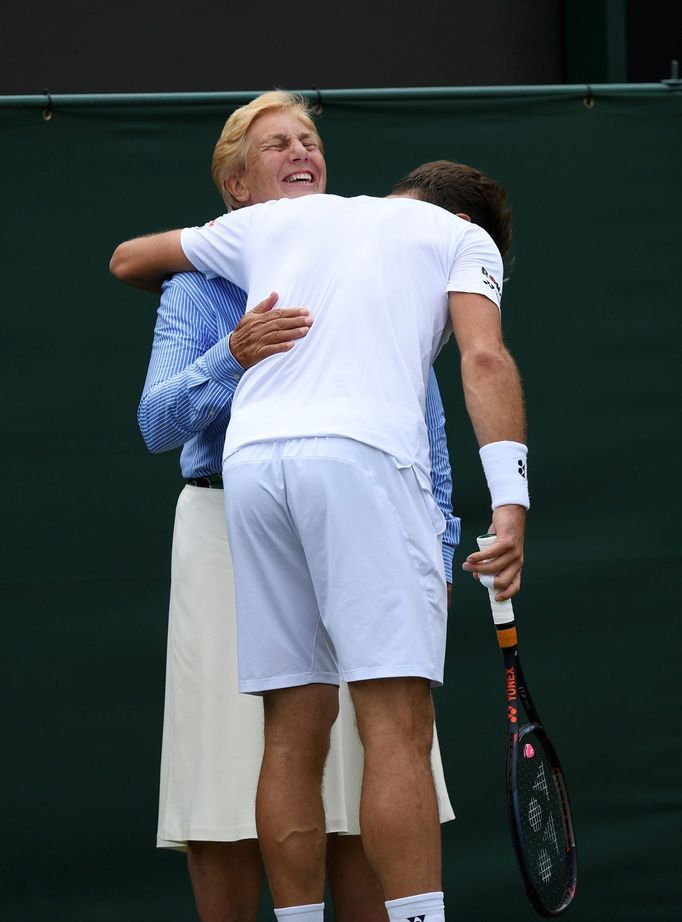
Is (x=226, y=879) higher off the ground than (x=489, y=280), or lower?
lower

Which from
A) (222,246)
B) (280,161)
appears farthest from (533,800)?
(280,161)

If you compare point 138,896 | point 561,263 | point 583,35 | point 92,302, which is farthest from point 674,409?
point 138,896

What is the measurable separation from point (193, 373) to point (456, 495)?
4.45 feet

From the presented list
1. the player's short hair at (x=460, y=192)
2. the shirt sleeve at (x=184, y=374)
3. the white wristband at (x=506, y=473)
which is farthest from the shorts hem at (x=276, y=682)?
the player's short hair at (x=460, y=192)

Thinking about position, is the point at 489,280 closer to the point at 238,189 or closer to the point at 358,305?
the point at 358,305

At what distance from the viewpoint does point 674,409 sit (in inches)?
152

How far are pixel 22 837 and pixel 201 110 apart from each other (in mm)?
1990

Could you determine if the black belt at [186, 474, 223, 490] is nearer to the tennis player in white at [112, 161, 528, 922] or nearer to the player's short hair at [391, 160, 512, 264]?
the tennis player in white at [112, 161, 528, 922]

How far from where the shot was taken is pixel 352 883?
2885mm

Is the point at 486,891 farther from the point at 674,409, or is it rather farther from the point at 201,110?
the point at 201,110

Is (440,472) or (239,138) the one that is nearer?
(239,138)

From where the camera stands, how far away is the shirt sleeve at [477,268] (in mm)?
2418

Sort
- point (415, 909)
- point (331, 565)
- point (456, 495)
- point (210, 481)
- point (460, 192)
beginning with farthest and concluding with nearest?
point (456, 495) < point (210, 481) < point (460, 192) < point (331, 565) < point (415, 909)

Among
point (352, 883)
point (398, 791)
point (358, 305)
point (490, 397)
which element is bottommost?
point (352, 883)
